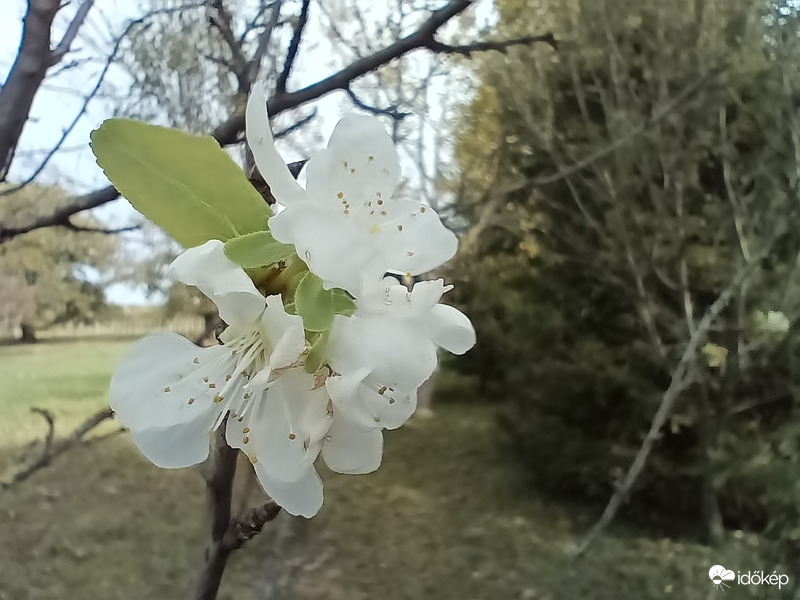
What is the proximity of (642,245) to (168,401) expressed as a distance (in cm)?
135

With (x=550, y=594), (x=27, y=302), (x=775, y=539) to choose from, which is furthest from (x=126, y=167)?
(x=775, y=539)

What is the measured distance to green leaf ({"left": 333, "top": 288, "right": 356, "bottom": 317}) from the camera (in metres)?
0.17

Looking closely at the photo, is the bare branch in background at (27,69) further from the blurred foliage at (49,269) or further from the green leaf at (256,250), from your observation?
the blurred foliage at (49,269)

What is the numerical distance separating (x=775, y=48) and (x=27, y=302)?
1.51 metres

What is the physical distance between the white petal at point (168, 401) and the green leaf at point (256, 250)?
26 millimetres

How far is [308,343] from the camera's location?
0.56ft

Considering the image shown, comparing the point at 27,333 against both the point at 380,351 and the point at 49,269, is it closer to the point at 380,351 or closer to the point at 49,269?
the point at 49,269

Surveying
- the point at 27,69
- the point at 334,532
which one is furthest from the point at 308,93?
the point at 334,532

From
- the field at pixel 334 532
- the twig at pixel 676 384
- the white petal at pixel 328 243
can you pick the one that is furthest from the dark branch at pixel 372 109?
the twig at pixel 676 384

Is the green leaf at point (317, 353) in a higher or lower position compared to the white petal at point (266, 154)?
lower

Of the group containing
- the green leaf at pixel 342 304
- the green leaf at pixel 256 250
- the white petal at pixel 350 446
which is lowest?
the white petal at pixel 350 446

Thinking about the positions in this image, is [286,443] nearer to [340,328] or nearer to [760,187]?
[340,328]

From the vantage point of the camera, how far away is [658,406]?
1.37 meters

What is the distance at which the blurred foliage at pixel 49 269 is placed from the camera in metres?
1.12
